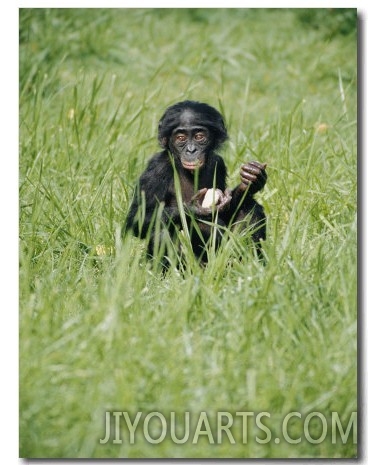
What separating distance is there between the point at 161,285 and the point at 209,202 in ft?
2.42

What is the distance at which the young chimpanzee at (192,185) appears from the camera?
5.99 m

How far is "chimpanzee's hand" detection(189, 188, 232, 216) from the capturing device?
234 inches

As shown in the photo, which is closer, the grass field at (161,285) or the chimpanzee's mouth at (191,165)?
the grass field at (161,285)

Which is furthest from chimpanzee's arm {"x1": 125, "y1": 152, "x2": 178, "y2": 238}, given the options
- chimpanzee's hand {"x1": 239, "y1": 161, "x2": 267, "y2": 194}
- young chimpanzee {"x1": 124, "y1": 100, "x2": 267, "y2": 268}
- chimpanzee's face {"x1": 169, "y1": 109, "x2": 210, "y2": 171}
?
chimpanzee's hand {"x1": 239, "y1": 161, "x2": 267, "y2": 194}

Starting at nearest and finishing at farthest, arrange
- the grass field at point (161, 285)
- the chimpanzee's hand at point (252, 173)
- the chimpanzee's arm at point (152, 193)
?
the grass field at point (161, 285) → the chimpanzee's hand at point (252, 173) → the chimpanzee's arm at point (152, 193)

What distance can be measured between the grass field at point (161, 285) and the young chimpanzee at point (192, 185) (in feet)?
0.71

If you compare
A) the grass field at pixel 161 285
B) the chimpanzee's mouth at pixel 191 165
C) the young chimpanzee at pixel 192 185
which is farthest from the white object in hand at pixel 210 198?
the grass field at pixel 161 285

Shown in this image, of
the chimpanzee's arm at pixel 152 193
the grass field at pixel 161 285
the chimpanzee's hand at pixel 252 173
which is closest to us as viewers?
the grass field at pixel 161 285

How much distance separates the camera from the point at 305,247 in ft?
18.5

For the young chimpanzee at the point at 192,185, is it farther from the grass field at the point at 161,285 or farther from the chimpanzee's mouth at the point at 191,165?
the grass field at the point at 161,285

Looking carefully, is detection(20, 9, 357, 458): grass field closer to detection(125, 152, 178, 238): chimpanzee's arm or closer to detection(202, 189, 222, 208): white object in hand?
detection(125, 152, 178, 238): chimpanzee's arm

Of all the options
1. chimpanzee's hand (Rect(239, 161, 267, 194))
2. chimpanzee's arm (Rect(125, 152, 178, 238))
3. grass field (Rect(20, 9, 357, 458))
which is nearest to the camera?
grass field (Rect(20, 9, 357, 458))

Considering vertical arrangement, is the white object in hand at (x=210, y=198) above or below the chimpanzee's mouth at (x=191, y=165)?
below

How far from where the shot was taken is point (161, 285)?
5598 mm
